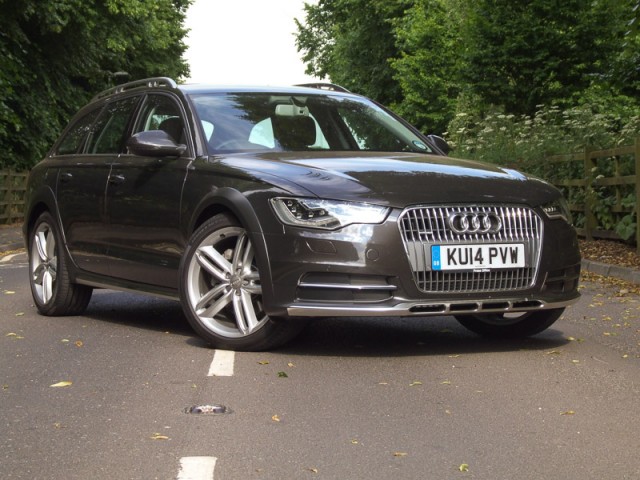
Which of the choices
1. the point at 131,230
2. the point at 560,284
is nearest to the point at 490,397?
the point at 560,284

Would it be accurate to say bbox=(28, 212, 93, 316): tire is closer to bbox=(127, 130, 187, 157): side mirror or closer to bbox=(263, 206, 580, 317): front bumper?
bbox=(127, 130, 187, 157): side mirror

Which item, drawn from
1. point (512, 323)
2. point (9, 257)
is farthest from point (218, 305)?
point (9, 257)

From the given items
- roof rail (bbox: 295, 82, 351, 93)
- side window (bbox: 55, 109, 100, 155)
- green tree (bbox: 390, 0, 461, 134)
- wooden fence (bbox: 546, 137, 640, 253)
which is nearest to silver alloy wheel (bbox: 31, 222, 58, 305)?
side window (bbox: 55, 109, 100, 155)

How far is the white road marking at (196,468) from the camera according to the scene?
4648mm

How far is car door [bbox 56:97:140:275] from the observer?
9273 mm

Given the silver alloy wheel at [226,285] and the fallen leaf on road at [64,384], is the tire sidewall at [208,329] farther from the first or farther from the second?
the fallen leaf on road at [64,384]

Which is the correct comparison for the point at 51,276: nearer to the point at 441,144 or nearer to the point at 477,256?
the point at 441,144

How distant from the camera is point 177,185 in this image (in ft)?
27.0

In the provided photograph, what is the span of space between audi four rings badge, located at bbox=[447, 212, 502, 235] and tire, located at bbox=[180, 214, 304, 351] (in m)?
1.08

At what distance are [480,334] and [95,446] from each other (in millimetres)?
4031

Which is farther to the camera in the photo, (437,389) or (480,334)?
(480,334)

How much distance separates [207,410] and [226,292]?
1798 mm

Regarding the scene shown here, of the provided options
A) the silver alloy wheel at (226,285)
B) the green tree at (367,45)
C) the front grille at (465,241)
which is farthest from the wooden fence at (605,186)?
the green tree at (367,45)

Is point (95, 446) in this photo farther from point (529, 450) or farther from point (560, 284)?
point (560, 284)
